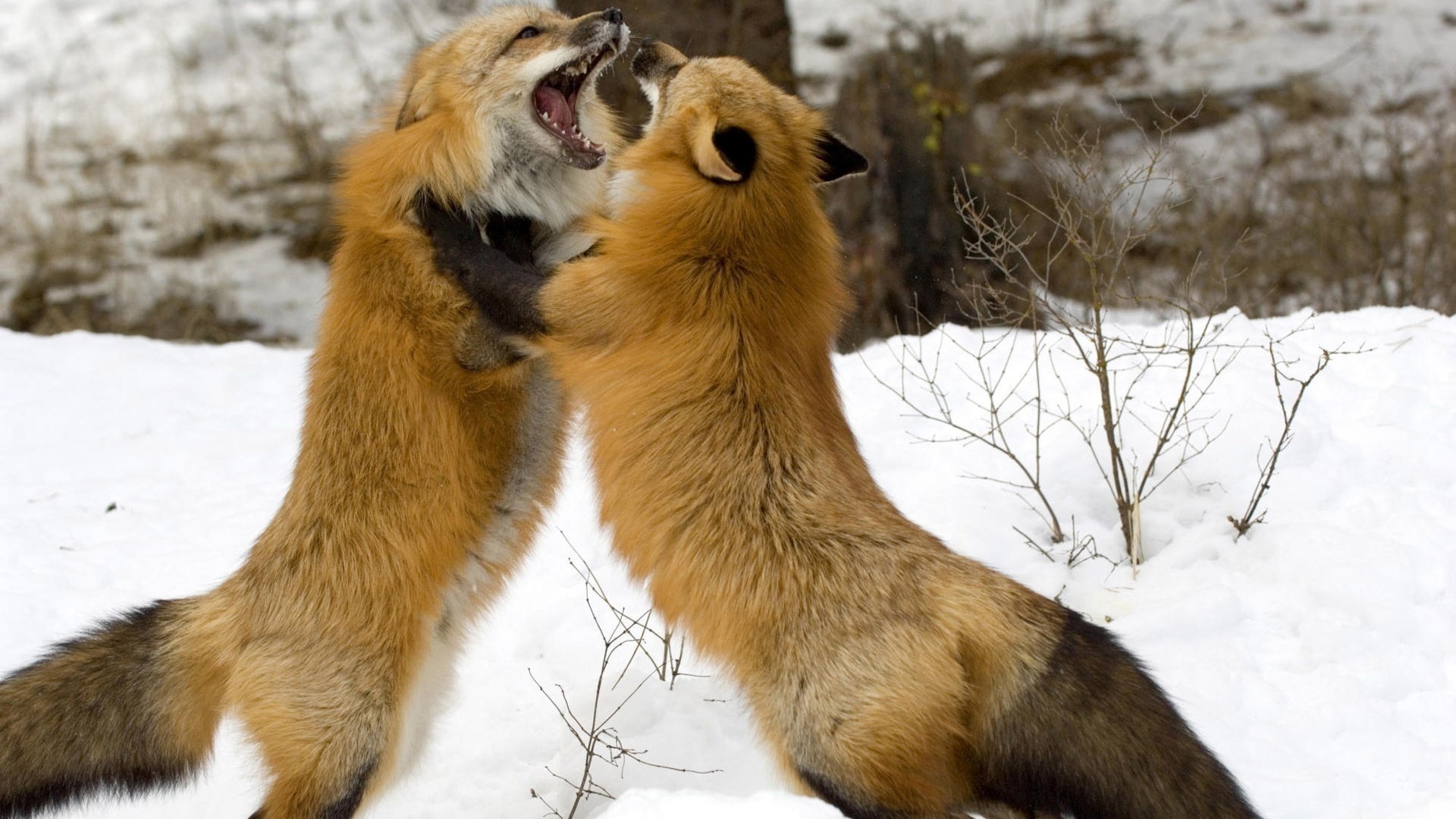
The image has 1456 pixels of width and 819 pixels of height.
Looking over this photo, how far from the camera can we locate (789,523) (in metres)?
3.81

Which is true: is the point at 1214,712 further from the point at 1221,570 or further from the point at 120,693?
the point at 120,693

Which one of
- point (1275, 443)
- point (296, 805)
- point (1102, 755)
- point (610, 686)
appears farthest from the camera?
point (1275, 443)

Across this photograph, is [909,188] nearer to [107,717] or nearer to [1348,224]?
[1348,224]

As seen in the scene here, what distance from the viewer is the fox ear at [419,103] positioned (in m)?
4.87

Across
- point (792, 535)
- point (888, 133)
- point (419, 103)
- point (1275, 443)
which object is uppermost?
point (888, 133)

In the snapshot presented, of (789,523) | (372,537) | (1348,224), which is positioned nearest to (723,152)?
(789,523)

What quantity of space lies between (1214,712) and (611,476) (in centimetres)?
264

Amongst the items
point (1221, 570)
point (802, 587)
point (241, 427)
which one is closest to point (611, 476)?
point (802, 587)

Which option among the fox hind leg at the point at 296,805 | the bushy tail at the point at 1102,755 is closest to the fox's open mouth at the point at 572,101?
the fox hind leg at the point at 296,805

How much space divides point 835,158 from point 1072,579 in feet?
7.81

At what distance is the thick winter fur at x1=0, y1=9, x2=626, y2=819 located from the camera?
13.7ft

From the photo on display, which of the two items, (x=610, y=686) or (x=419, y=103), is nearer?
(x=419, y=103)

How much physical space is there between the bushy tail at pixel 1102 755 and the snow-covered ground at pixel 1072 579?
64 centimetres

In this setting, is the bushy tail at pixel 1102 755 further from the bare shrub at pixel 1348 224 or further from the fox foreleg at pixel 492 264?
the bare shrub at pixel 1348 224
